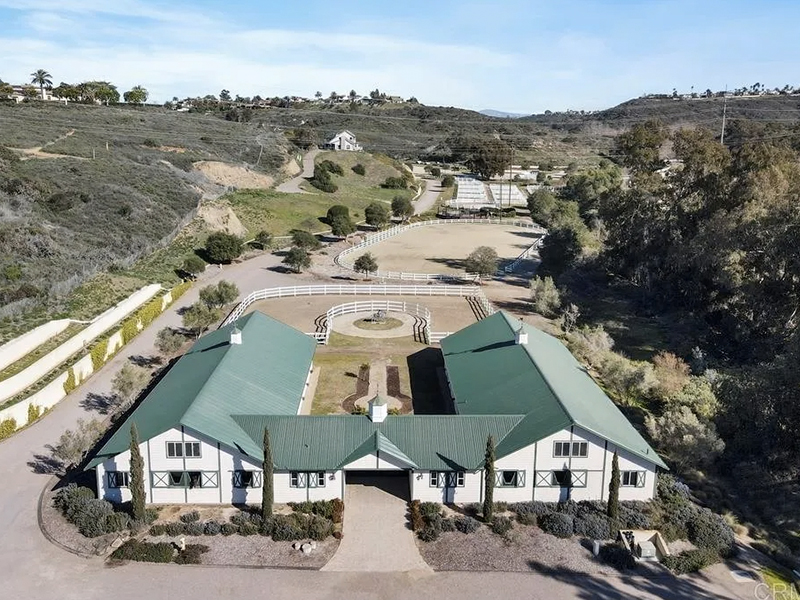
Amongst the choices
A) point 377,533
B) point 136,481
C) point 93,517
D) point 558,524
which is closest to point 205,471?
A: point 136,481

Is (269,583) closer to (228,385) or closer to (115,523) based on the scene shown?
(115,523)

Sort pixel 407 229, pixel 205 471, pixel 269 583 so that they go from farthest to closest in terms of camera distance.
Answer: pixel 407 229 < pixel 205 471 < pixel 269 583

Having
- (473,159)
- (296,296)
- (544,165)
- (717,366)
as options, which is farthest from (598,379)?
(544,165)

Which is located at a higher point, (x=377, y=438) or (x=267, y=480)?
(x=377, y=438)

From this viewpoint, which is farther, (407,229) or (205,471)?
(407,229)

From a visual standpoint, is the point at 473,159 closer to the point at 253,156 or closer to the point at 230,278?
the point at 253,156

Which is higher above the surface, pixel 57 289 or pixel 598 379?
pixel 57 289

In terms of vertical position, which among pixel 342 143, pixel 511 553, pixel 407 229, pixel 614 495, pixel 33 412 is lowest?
pixel 511 553
